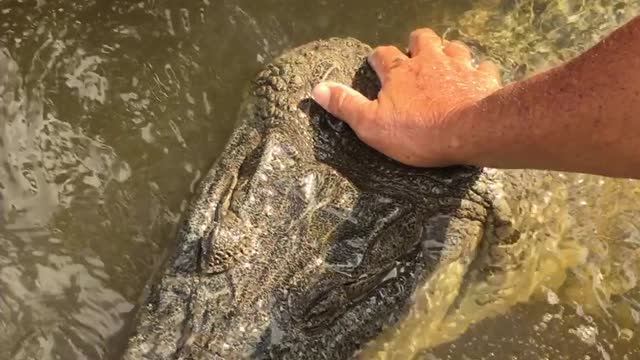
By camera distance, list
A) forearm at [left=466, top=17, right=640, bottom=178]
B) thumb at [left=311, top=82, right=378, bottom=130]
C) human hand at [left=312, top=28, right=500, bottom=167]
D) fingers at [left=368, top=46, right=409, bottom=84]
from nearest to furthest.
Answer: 1. forearm at [left=466, top=17, right=640, bottom=178]
2. human hand at [left=312, top=28, right=500, bottom=167]
3. thumb at [left=311, top=82, right=378, bottom=130]
4. fingers at [left=368, top=46, right=409, bottom=84]

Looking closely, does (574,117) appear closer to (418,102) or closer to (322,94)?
(418,102)

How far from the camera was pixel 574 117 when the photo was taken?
7.04 ft

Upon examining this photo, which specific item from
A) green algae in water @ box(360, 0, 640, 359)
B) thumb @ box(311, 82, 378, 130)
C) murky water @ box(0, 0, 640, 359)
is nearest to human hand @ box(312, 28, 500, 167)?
thumb @ box(311, 82, 378, 130)

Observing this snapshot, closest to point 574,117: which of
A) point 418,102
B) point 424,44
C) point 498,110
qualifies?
point 498,110

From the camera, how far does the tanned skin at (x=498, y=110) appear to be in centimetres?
206

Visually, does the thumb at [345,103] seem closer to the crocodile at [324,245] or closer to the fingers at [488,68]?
the crocodile at [324,245]

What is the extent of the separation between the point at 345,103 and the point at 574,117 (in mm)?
771

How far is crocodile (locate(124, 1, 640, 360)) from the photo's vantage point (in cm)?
245

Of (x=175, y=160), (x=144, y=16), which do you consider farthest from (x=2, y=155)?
(x=144, y=16)

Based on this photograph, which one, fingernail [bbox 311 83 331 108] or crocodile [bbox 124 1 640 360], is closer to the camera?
crocodile [bbox 124 1 640 360]

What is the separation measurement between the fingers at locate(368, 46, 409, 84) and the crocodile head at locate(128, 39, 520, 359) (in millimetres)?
59

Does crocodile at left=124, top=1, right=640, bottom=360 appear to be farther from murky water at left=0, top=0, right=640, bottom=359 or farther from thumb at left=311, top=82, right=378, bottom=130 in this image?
murky water at left=0, top=0, right=640, bottom=359

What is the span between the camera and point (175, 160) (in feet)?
10.5

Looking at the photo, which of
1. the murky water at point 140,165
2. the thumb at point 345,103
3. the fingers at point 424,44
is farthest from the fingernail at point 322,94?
the murky water at point 140,165
